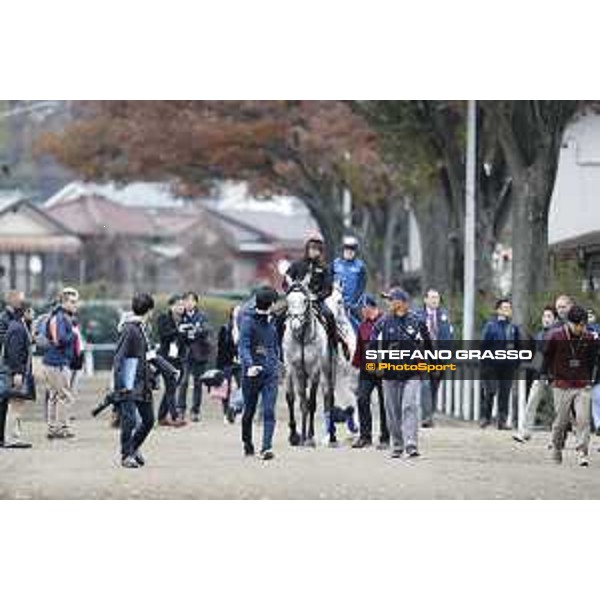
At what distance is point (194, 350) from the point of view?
57.0 ft

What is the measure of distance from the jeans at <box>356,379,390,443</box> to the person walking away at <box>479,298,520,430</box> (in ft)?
2.97

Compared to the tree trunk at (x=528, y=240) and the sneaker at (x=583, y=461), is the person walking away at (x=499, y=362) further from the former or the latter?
the sneaker at (x=583, y=461)

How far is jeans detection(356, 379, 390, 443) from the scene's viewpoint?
1686cm

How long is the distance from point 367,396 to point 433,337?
0.84m

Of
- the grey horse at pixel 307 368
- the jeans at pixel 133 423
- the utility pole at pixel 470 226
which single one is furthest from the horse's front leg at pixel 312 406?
the jeans at pixel 133 423

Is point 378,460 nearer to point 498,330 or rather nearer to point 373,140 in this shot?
point 498,330

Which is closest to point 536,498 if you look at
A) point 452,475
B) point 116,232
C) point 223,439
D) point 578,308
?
point 452,475

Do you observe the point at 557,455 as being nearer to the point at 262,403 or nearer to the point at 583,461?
the point at 583,461

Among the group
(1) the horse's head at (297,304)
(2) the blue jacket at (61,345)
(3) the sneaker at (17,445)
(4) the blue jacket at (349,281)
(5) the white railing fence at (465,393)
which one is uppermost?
(4) the blue jacket at (349,281)

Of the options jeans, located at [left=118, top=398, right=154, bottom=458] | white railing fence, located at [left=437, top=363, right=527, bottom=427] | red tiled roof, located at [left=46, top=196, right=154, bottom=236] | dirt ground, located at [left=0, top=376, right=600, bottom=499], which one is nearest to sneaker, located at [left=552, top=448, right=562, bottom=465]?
dirt ground, located at [left=0, top=376, right=600, bottom=499]

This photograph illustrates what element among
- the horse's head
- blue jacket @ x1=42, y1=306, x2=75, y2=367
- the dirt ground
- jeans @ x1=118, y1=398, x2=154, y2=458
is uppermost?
the horse's head

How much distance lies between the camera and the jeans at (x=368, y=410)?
16.9m

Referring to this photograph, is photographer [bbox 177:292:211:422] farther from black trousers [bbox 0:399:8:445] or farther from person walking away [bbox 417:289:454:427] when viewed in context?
person walking away [bbox 417:289:454:427]

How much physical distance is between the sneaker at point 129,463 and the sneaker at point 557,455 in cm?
354
